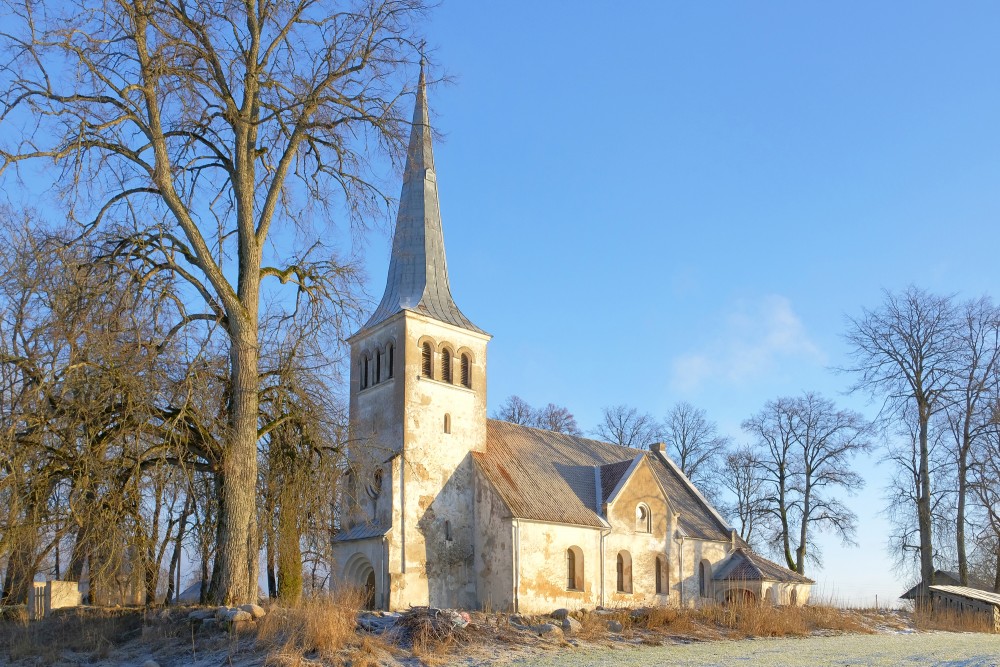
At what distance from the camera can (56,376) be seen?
1416cm

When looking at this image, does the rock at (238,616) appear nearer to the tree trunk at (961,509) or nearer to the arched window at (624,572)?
the arched window at (624,572)

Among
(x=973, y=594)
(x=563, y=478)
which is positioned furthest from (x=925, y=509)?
(x=563, y=478)

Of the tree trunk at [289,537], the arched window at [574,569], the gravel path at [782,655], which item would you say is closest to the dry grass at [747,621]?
the gravel path at [782,655]

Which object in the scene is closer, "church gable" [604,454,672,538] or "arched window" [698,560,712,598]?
"church gable" [604,454,672,538]

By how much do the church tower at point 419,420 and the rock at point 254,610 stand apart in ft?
41.2

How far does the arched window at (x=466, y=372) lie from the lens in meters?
32.2

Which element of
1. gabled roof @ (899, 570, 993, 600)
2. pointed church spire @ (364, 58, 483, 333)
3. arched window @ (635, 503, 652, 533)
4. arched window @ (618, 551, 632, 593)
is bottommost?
gabled roof @ (899, 570, 993, 600)

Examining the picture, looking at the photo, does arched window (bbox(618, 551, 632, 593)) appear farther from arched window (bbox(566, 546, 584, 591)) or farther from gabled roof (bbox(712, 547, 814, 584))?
gabled roof (bbox(712, 547, 814, 584))

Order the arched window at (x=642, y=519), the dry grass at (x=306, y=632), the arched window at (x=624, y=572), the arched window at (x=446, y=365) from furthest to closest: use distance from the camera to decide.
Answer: the arched window at (x=642, y=519) < the arched window at (x=624, y=572) < the arched window at (x=446, y=365) < the dry grass at (x=306, y=632)

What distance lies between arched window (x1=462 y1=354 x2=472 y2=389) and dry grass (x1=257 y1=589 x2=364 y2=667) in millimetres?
17915

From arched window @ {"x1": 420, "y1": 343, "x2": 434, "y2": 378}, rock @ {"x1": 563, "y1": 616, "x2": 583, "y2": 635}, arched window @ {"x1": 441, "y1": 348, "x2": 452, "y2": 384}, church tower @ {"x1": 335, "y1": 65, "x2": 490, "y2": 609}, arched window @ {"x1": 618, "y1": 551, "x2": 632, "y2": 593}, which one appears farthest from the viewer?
arched window @ {"x1": 618, "y1": 551, "x2": 632, "y2": 593}

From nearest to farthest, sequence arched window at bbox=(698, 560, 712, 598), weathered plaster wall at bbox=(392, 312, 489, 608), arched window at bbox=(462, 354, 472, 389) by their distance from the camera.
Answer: weathered plaster wall at bbox=(392, 312, 489, 608) → arched window at bbox=(462, 354, 472, 389) → arched window at bbox=(698, 560, 712, 598)

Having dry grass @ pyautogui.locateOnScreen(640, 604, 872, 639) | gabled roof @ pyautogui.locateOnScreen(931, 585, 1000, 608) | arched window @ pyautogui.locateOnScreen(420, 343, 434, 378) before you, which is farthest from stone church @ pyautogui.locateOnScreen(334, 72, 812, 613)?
dry grass @ pyautogui.locateOnScreen(640, 604, 872, 639)

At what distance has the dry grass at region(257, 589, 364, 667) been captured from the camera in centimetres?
1252
